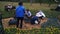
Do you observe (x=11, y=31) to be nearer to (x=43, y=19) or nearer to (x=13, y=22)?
(x=13, y=22)

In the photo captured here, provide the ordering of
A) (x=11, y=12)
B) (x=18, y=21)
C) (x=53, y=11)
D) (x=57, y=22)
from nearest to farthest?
(x=18, y=21) < (x=57, y=22) < (x=11, y=12) < (x=53, y=11)

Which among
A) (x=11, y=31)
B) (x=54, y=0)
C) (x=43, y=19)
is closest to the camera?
(x=11, y=31)

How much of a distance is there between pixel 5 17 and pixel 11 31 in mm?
6112

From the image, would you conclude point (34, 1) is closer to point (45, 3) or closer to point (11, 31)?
point (45, 3)

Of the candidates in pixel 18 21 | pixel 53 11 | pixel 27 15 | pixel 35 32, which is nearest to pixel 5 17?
pixel 27 15

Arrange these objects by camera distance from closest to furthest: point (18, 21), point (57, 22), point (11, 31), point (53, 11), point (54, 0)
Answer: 1. point (11, 31)
2. point (18, 21)
3. point (57, 22)
4. point (53, 11)
5. point (54, 0)

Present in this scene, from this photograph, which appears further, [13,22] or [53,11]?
[53,11]

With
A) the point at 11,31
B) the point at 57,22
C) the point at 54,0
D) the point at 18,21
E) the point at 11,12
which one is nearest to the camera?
the point at 11,31

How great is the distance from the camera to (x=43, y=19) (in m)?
15.8

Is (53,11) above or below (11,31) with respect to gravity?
below

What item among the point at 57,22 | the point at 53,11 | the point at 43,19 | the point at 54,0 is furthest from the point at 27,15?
the point at 54,0

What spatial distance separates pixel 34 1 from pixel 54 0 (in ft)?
6.43

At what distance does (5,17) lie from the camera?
648 inches

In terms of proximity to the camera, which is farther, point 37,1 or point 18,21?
point 37,1
